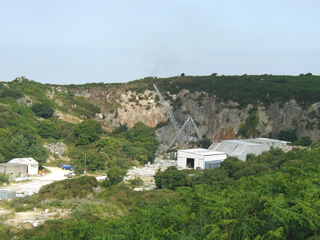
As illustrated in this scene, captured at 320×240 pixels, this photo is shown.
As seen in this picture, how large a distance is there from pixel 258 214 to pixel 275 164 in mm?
21133

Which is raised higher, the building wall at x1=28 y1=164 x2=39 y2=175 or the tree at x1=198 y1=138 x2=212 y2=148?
the tree at x1=198 y1=138 x2=212 y2=148

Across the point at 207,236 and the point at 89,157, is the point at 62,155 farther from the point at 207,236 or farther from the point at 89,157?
the point at 207,236

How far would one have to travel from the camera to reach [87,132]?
5019 cm

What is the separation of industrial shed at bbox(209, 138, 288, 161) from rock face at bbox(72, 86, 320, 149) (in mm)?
6498

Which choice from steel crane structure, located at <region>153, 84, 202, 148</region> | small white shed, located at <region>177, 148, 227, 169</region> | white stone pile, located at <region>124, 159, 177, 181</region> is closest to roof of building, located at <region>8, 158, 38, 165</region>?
white stone pile, located at <region>124, 159, 177, 181</region>

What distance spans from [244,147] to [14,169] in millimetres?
25997

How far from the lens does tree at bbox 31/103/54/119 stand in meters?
55.4

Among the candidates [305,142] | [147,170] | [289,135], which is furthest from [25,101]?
[305,142]

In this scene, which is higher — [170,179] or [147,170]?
[170,179]

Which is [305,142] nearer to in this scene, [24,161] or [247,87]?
[247,87]

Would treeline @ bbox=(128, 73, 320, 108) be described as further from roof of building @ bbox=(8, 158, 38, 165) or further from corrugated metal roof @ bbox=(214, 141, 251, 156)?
roof of building @ bbox=(8, 158, 38, 165)

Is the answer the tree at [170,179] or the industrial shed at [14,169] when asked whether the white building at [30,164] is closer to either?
the industrial shed at [14,169]

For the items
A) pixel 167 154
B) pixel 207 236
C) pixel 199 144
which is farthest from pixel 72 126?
pixel 207 236

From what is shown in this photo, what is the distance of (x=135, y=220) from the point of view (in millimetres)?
11734
